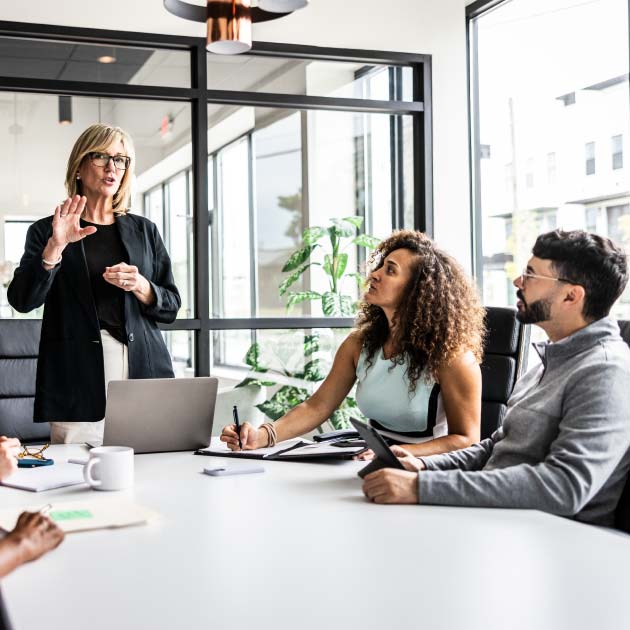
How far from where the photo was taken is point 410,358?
234 cm

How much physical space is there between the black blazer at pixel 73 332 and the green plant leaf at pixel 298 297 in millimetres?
1637

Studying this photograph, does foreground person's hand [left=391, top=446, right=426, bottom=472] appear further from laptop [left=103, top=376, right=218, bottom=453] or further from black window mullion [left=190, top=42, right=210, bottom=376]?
black window mullion [left=190, top=42, right=210, bottom=376]

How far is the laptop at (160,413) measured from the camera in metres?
2.07

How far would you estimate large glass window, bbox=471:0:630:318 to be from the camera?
3.59 meters

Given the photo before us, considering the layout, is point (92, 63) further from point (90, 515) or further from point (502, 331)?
point (90, 515)

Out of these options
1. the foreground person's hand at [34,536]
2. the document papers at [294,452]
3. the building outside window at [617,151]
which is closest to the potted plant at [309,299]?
the building outside window at [617,151]

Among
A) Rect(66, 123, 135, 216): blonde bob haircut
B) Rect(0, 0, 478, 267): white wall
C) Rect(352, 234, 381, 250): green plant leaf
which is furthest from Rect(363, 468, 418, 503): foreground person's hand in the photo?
Rect(0, 0, 478, 267): white wall

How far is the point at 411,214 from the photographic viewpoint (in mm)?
4664

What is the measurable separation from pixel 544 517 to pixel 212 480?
2.29 ft

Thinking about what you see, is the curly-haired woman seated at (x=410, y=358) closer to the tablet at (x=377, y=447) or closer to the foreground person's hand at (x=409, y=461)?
the foreground person's hand at (x=409, y=461)

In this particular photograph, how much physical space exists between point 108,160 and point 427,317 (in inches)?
47.1

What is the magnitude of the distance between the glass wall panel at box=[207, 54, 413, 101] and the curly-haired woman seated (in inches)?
77.9

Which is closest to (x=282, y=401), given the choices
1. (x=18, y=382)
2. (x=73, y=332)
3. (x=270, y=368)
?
(x=270, y=368)

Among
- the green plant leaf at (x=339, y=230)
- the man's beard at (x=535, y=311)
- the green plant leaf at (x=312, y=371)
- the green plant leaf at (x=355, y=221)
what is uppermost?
the green plant leaf at (x=355, y=221)
